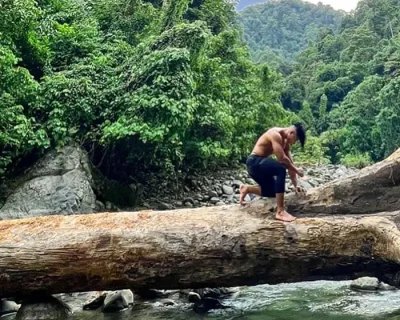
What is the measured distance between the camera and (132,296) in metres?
10.0

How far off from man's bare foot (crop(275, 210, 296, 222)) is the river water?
1.84m

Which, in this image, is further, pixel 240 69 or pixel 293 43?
pixel 293 43

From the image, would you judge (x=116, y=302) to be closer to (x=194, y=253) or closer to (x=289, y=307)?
(x=194, y=253)

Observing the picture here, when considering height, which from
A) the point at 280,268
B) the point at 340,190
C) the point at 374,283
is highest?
the point at 340,190

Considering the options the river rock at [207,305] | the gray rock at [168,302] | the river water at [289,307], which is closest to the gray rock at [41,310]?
the river water at [289,307]

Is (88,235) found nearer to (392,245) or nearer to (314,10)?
(392,245)

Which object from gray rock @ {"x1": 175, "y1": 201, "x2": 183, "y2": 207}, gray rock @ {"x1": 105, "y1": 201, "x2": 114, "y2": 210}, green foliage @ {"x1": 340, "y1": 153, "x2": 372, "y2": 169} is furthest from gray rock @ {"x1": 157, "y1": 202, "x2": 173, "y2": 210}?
green foliage @ {"x1": 340, "y1": 153, "x2": 372, "y2": 169}

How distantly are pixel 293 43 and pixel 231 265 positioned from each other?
303ft

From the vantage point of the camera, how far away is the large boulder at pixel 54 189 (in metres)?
14.8

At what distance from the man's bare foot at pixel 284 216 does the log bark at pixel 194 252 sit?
7 centimetres

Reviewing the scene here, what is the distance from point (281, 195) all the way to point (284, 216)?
1.05ft

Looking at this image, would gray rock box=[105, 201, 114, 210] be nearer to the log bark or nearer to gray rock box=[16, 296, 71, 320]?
gray rock box=[16, 296, 71, 320]

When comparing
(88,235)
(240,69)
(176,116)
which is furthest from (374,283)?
(240,69)

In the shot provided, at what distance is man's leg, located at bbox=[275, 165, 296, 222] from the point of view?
25.3 ft
